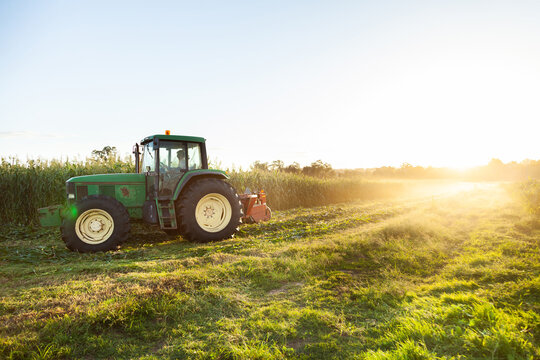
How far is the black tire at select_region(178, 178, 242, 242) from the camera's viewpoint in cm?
728

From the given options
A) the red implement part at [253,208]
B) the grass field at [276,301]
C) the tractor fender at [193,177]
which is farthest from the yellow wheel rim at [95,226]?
the red implement part at [253,208]

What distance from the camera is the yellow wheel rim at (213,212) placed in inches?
303

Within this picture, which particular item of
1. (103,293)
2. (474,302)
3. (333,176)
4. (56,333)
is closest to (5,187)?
(103,293)

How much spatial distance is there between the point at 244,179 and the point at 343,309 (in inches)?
415

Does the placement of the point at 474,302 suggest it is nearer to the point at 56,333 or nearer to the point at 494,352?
the point at 494,352

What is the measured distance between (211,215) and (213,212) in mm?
85

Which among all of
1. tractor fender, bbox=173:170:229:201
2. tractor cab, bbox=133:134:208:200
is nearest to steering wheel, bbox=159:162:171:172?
tractor cab, bbox=133:134:208:200

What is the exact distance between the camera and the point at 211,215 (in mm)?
7836

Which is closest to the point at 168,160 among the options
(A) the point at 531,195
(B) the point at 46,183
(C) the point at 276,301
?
(C) the point at 276,301

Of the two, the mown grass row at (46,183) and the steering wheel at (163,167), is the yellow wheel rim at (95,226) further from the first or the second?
the mown grass row at (46,183)

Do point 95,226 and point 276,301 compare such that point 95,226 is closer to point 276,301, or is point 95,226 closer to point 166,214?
point 166,214

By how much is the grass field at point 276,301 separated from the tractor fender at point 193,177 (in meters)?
1.25

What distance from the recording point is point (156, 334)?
3.24 metres

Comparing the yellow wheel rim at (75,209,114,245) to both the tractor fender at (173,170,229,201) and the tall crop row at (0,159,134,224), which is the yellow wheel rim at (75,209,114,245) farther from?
the tall crop row at (0,159,134,224)
